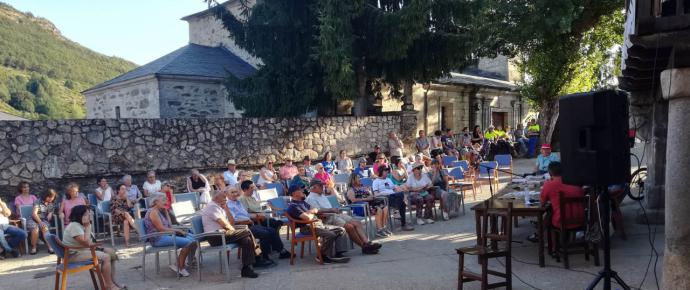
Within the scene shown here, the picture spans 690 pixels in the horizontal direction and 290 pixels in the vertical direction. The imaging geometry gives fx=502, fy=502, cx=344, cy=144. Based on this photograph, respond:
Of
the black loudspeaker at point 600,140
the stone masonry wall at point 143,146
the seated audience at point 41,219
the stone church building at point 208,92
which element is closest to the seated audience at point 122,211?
the seated audience at point 41,219

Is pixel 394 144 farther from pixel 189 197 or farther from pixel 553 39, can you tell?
pixel 189 197

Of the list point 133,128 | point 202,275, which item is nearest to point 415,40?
point 133,128

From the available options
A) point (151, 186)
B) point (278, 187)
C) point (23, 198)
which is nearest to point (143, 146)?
point (151, 186)

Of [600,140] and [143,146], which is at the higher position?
[600,140]

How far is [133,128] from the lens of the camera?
10.5m

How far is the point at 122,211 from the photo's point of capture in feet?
27.2

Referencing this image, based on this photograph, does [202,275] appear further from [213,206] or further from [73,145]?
[73,145]

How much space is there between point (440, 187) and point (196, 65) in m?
11.6

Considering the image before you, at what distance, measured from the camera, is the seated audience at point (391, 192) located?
8.47 metres

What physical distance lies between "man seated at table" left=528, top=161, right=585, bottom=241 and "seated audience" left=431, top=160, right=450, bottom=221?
3204 millimetres

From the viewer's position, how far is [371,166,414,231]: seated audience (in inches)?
333

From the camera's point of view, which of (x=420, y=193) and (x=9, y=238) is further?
(x=420, y=193)

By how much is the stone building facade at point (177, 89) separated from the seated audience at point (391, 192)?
306 inches

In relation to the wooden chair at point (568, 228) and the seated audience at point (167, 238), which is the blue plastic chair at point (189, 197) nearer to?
the seated audience at point (167, 238)
